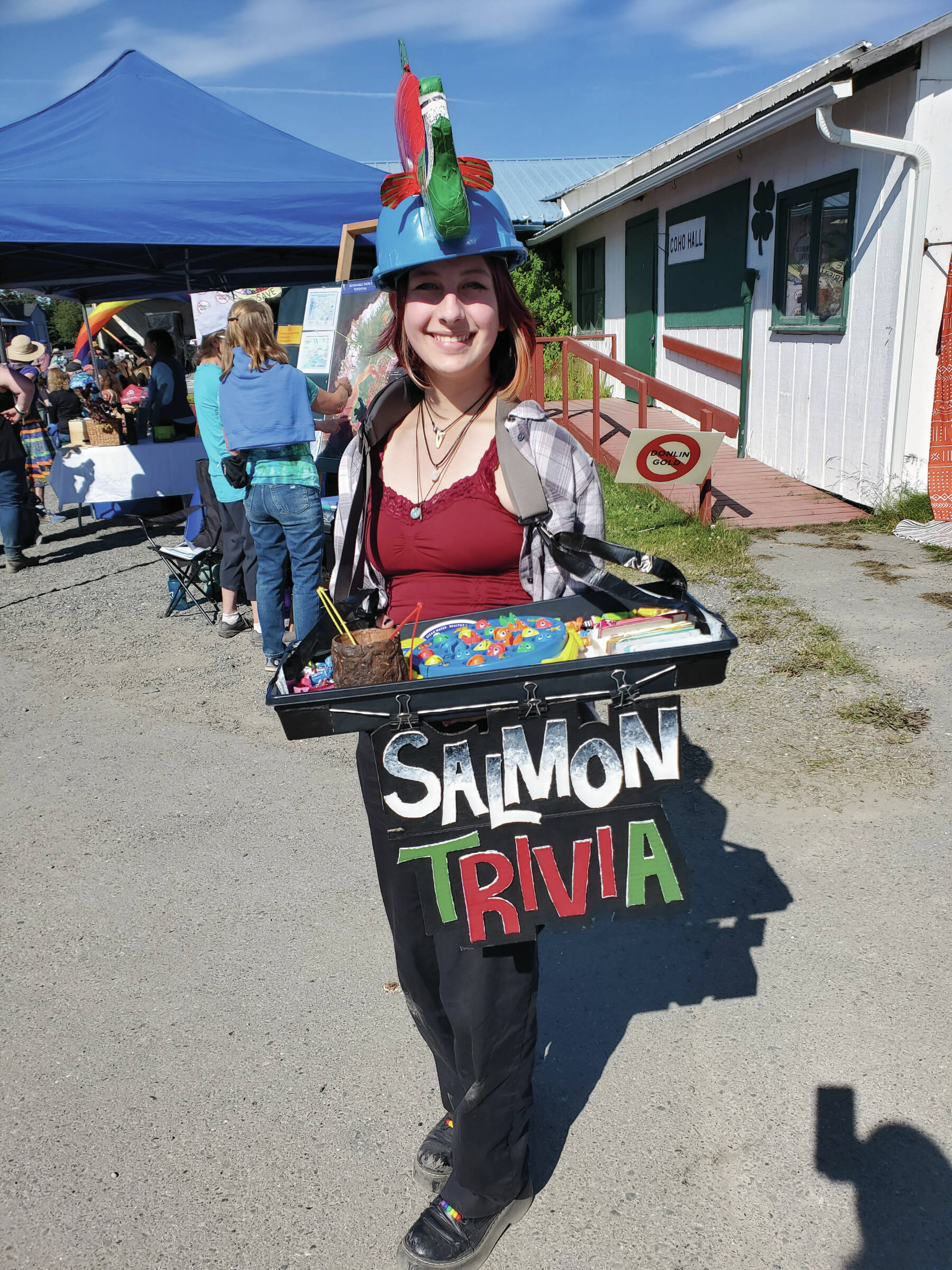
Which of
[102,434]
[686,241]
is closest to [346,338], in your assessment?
[102,434]

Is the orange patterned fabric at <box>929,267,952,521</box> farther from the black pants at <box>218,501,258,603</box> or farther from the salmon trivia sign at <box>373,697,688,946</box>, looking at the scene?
the salmon trivia sign at <box>373,697,688,946</box>

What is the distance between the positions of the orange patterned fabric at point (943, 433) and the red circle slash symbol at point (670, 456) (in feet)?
6.34

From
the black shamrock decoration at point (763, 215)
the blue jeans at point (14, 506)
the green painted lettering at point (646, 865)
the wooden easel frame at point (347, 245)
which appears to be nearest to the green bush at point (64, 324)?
the blue jeans at point (14, 506)

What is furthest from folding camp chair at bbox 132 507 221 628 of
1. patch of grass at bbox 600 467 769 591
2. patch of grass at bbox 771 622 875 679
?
patch of grass at bbox 771 622 875 679

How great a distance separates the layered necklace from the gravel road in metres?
1.53

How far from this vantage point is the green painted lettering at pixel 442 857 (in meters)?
1.55

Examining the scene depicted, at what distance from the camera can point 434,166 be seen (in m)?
1.62

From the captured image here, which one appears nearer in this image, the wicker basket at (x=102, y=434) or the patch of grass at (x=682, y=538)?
the patch of grass at (x=682, y=538)

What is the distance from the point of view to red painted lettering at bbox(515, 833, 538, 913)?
1550 millimetres

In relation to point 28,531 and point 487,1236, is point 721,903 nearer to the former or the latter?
point 487,1236

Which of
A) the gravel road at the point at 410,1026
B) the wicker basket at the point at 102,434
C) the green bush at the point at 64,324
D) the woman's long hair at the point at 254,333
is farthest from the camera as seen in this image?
the green bush at the point at 64,324

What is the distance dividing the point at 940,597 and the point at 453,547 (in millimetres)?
5007

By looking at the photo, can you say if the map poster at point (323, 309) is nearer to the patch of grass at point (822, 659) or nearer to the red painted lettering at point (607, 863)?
the patch of grass at point (822, 659)

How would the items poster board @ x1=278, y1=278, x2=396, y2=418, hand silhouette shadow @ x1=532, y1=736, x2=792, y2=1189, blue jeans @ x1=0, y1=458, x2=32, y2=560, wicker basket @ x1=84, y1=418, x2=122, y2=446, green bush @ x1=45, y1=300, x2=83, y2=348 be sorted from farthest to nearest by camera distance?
1. green bush @ x1=45, y1=300, x2=83, y2=348
2. wicker basket @ x1=84, y1=418, x2=122, y2=446
3. blue jeans @ x1=0, y1=458, x2=32, y2=560
4. poster board @ x1=278, y1=278, x2=396, y2=418
5. hand silhouette shadow @ x1=532, y1=736, x2=792, y2=1189
